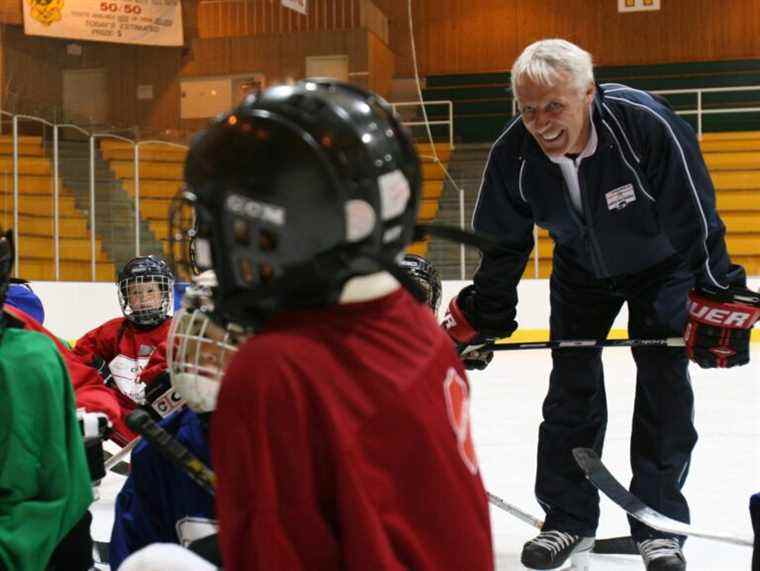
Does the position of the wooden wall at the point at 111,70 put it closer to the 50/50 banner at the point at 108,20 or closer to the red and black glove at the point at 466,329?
the 50/50 banner at the point at 108,20

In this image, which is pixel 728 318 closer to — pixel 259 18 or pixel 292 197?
pixel 292 197

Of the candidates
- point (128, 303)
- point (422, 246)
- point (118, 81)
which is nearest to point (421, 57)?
point (118, 81)

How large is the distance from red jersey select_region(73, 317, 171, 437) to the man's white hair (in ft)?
5.60

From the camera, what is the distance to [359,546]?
2.38 ft

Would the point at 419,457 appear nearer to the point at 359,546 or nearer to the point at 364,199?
the point at 359,546

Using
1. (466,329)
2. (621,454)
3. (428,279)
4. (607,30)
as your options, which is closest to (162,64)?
(607,30)

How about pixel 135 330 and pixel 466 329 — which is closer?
pixel 466 329

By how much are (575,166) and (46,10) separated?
7261 millimetres

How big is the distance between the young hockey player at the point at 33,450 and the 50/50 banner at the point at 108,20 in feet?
24.8

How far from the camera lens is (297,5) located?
368 inches

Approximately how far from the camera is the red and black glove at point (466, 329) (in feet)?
7.88

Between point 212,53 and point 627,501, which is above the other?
point 212,53

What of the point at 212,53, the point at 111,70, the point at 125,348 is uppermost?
the point at 212,53

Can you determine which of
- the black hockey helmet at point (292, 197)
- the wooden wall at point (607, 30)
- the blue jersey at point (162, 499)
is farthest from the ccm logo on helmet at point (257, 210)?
the wooden wall at point (607, 30)
